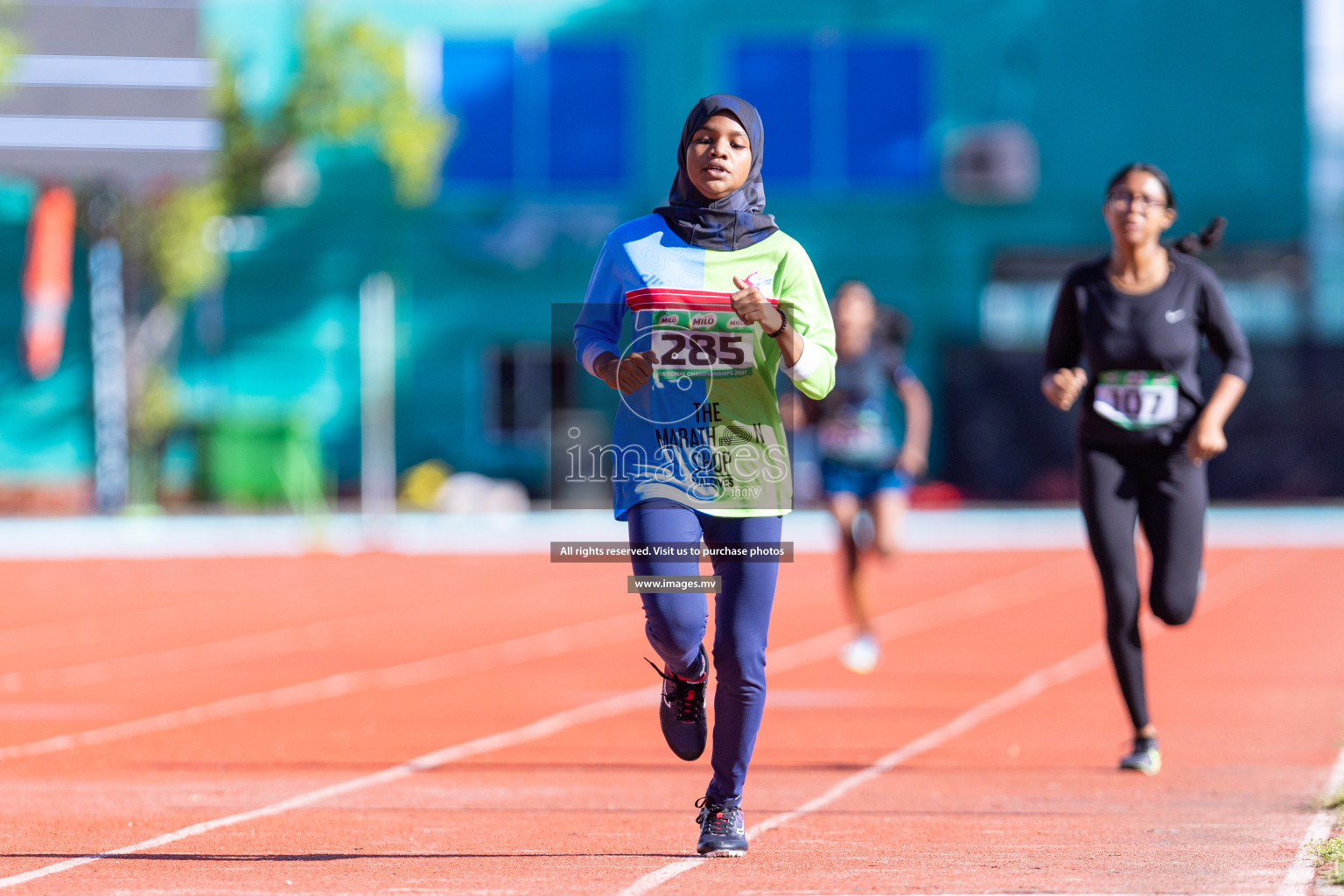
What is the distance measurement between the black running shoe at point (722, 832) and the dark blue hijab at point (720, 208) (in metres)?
1.56

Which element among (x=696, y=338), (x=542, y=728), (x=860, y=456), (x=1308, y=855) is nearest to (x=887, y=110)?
(x=860, y=456)

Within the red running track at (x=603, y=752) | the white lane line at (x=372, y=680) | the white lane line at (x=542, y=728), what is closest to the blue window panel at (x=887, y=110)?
the white lane line at (x=542, y=728)

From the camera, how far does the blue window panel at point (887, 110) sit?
36094 mm

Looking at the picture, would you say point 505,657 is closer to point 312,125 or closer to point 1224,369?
point 1224,369

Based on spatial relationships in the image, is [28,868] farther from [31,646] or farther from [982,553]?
[982,553]

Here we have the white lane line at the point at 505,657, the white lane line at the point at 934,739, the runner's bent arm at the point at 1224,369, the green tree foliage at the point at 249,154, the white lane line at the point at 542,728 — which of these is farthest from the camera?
the green tree foliage at the point at 249,154

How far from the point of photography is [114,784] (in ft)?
26.1

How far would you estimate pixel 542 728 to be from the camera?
32.3 feet

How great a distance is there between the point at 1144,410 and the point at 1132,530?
1.50 ft

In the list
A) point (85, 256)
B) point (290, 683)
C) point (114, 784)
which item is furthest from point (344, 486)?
point (114, 784)

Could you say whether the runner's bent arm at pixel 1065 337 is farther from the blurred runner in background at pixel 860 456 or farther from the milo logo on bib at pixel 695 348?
the blurred runner in background at pixel 860 456

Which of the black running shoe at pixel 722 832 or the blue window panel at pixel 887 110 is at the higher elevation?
the blue window panel at pixel 887 110

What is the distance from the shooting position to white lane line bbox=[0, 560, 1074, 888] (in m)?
6.27

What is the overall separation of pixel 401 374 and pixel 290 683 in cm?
2417
